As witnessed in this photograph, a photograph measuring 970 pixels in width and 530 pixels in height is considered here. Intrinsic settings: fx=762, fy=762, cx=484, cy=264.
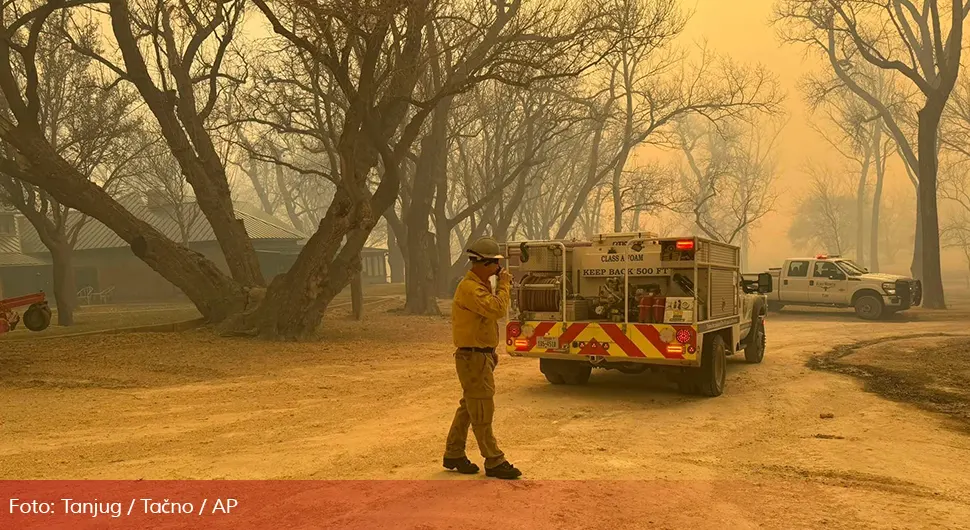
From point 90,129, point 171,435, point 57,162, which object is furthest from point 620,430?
point 90,129

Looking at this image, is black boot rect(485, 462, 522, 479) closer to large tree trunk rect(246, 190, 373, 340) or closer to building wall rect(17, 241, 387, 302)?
large tree trunk rect(246, 190, 373, 340)

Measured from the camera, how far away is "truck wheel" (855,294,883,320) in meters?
24.7

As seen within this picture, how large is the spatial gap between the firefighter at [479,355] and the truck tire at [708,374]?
502cm

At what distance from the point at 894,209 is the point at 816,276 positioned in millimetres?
113204

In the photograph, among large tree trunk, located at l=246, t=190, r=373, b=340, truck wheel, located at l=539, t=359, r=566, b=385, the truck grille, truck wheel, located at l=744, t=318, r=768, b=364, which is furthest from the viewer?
the truck grille

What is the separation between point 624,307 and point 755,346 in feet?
16.6

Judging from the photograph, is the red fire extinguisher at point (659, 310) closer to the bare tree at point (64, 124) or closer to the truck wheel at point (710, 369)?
the truck wheel at point (710, 369)

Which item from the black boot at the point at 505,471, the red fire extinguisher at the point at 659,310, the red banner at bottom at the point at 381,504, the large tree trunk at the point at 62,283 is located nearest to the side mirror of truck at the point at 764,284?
the red fire extinguisher at the point at 659,310

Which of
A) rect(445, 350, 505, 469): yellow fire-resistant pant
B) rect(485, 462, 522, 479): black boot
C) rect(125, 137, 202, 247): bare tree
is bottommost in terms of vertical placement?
rect(485, 462, 522, 479): black boot


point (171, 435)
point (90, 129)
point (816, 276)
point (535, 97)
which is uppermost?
point (535, 97)

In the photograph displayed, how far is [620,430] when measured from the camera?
840cm

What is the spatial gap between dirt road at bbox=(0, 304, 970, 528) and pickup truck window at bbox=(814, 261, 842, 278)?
13.2 m

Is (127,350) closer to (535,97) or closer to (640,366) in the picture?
(640,366)

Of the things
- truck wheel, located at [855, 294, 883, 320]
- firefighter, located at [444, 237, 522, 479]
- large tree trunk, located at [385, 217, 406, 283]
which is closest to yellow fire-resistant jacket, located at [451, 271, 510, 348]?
firefighter, located at [444, 237, 522, 479]
